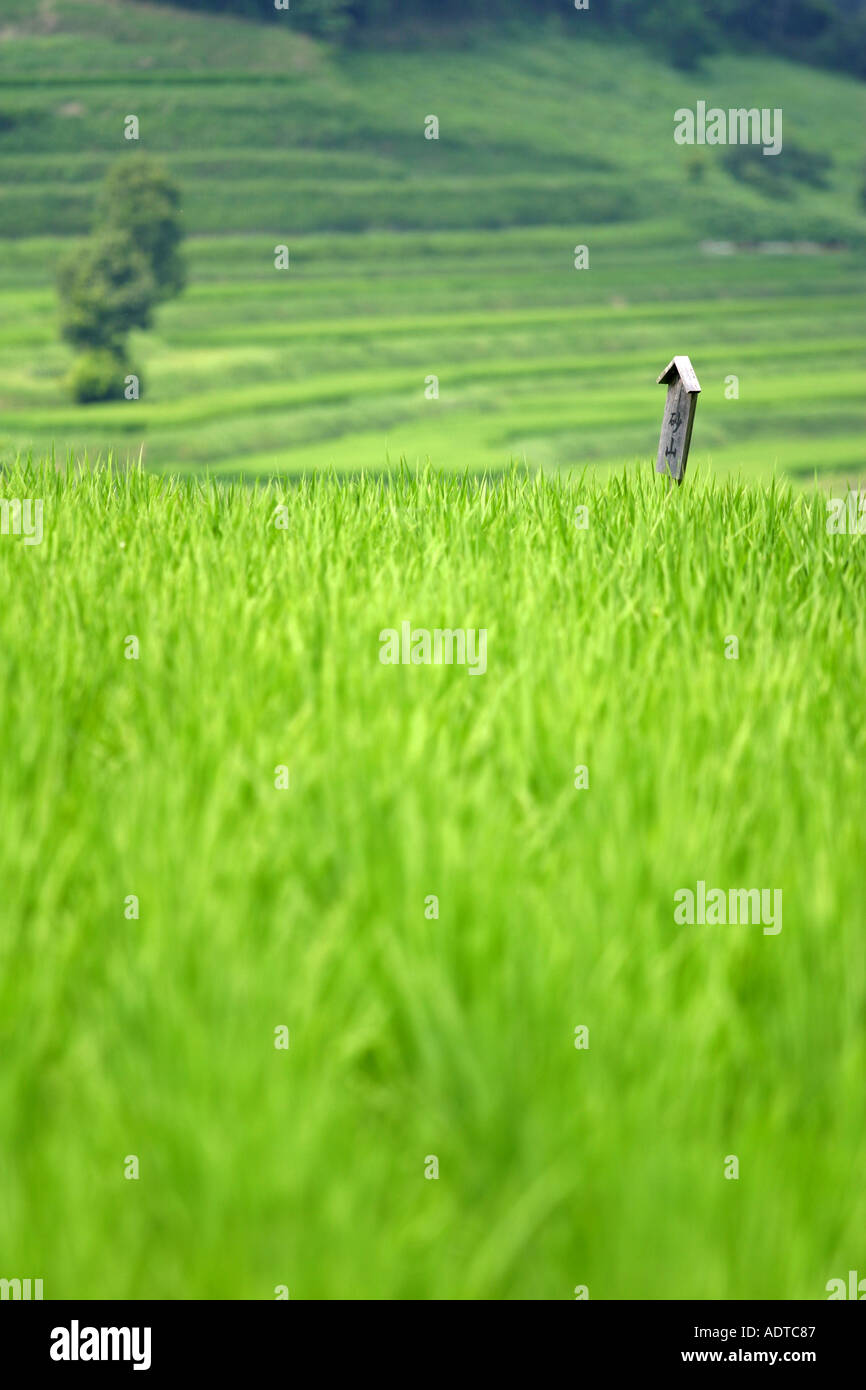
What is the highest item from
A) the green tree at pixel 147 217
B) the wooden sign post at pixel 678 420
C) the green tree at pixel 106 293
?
the green tree at pixel 147 217

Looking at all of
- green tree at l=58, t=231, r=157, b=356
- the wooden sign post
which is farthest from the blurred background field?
the wooden sign post

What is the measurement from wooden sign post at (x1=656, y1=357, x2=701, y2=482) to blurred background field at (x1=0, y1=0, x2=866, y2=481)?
172 feet

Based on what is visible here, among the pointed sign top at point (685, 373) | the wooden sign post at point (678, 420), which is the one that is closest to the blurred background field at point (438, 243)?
the pointed sign top at point (685, 373)

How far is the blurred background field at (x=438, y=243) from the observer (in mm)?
72750

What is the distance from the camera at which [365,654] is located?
4262 mm

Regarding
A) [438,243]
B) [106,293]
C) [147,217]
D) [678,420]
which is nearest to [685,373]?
[678,420]

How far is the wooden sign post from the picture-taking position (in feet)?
24.8

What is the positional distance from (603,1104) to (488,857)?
80cm

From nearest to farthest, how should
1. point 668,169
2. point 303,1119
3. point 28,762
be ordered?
point 303,1119, point 28,762, point 668,169

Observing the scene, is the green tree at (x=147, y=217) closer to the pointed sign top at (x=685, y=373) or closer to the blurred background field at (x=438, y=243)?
the blurred background field at (x=438, y=243)

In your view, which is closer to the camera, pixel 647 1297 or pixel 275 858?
pixel 647 1297

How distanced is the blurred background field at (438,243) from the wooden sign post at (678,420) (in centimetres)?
5240
